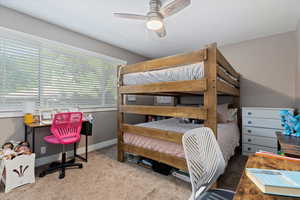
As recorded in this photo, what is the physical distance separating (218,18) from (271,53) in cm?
152

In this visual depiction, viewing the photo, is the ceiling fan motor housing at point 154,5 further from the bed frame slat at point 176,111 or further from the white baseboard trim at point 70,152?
the white baseboard trim at point 70,152

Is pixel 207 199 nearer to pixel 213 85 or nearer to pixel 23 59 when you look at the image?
pixel 213 85

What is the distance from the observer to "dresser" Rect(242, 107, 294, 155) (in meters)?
2.40

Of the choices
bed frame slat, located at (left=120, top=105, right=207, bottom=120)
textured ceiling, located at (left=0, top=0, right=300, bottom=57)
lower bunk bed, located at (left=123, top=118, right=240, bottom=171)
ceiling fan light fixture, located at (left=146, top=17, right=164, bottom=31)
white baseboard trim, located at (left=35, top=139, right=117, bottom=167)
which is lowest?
white baseboard trim, located at (left=35, top=139, right=117, bottom=167)

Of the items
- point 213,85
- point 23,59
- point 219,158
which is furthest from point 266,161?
point 23,59

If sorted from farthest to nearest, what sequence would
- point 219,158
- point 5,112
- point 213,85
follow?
point 5,112 → point 213,85 → point 219,158

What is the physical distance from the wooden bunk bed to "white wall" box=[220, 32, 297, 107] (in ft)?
5.09

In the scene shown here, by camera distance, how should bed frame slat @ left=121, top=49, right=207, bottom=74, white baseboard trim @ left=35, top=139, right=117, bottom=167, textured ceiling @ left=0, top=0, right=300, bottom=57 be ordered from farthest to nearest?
white baseboard trim @ left=35, top=139, right=117, bottom=167, textured ceiling @ left=0, top=0, right=300, bottom=57, bed frame slat @ left=121, top=49, right=207, bottom=74

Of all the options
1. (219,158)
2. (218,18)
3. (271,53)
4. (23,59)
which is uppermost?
(218,18)

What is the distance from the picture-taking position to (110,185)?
5.77ft

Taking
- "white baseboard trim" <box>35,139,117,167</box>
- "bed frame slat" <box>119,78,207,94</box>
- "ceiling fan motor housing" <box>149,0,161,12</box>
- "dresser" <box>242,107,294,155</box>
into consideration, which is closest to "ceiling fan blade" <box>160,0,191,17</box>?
"ceiling fan motor housing" <box>149,0,161,12</box>

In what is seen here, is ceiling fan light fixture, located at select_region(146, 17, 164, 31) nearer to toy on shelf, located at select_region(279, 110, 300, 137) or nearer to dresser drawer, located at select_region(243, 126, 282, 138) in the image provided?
toy on shelf, located at select_region(279, 110, 300, 137)

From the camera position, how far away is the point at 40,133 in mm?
2307

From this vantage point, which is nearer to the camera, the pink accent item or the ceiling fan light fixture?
the ceiling fan light fixture
